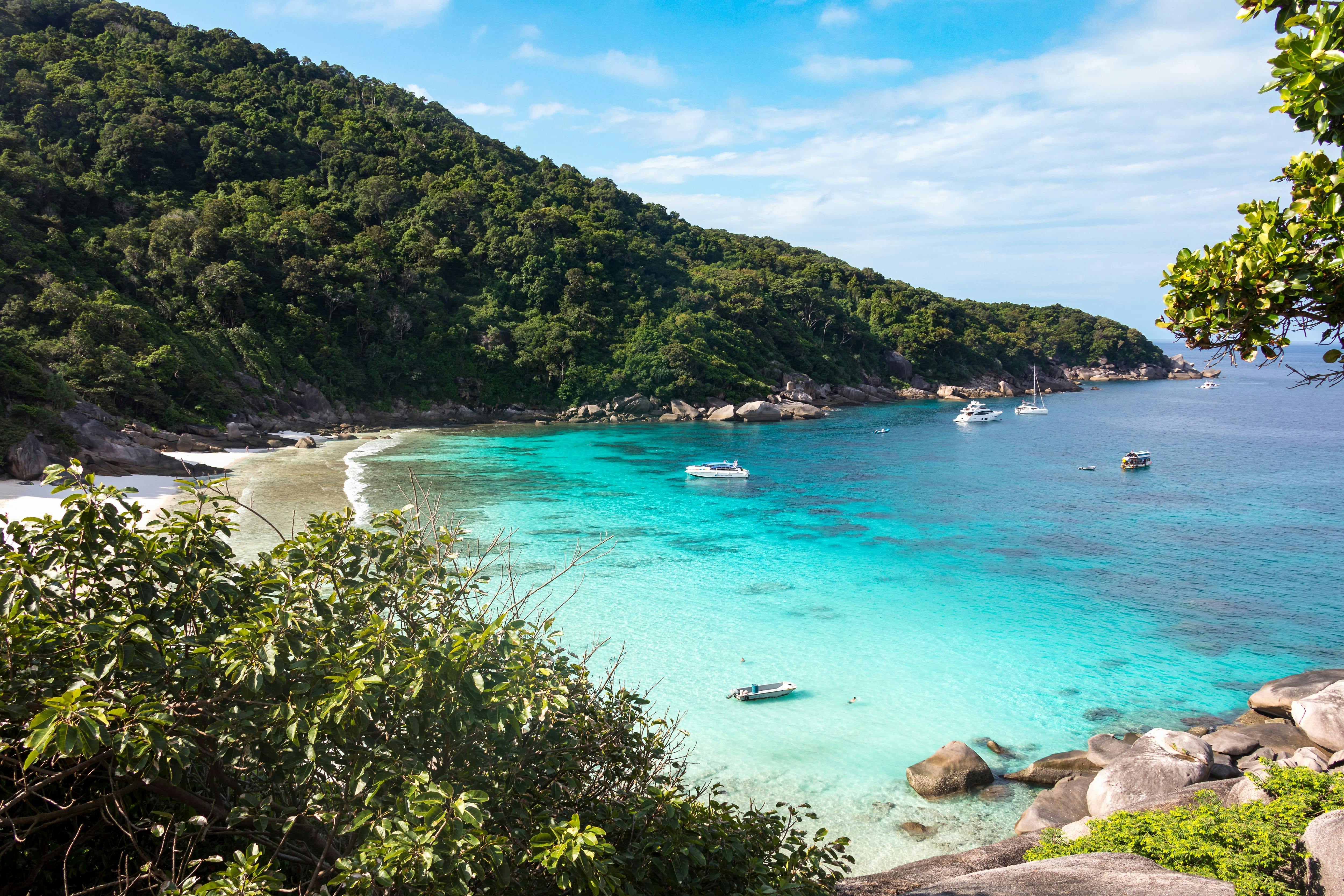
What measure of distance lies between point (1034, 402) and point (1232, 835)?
88.9 m

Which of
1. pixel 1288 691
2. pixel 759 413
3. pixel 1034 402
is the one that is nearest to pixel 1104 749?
pixel 1288 691

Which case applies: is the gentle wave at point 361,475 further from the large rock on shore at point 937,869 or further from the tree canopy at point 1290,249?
the tree canopy at point 1290,249

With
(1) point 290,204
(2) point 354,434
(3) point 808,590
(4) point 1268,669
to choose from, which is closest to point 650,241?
(1) point 290,204

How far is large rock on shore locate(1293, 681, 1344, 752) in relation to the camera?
11.6m

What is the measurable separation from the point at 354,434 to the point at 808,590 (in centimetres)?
3958

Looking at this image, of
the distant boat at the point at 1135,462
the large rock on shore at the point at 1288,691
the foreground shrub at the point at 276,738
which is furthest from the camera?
the distant boat at the point at 1135,462

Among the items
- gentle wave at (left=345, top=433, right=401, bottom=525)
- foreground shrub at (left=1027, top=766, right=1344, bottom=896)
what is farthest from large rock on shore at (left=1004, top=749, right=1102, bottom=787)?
gentle wave at (left=345, top=433, right=401, bottom=525)

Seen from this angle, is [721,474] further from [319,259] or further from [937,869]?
[319,259]

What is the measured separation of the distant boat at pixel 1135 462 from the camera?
4091 cm

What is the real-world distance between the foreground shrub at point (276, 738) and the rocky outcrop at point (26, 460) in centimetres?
2857

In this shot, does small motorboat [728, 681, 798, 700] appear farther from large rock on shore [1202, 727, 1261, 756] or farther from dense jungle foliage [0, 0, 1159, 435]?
dense jungle foliage [0, 0, 1159, 435]

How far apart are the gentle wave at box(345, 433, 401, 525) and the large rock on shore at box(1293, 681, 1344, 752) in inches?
743

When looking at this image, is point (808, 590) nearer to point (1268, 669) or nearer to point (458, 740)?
point (1268, 669)

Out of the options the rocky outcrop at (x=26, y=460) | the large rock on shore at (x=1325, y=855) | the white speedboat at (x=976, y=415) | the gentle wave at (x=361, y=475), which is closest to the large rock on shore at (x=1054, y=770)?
the large rock on shore at (x=1325, y=855)
